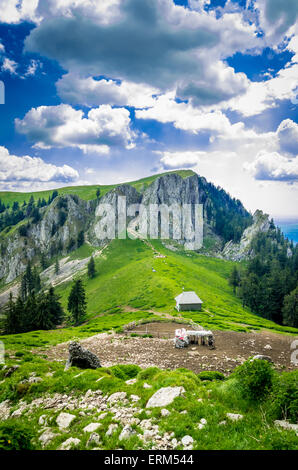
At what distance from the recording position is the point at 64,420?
30.7 feet

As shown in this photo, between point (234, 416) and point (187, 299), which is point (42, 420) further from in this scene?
point (187, 299)

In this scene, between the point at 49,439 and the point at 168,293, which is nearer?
the point at 49,439

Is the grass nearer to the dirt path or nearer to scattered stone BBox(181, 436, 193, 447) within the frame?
scattered stone BBox(181, 436, 193, 447)

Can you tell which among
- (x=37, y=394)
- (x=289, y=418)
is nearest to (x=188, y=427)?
(x=289, y=418)

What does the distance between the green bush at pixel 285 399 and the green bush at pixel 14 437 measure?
28.6 feet

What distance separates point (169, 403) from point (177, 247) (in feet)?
585

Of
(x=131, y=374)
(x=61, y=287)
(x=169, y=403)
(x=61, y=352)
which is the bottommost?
(x=61, y=287)

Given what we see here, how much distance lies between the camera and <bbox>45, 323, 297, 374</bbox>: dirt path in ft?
72.2

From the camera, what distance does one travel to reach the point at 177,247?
18662 cm

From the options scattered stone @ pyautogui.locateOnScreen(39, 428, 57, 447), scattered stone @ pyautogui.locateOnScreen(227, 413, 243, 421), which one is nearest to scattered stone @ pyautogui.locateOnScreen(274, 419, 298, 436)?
scattered stone @ pyautogui.locateOnScreen(227, 413, 243, 421)

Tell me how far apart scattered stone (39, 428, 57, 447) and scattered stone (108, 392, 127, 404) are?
3.01m

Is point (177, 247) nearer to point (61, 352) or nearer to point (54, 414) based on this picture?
point (61, 352)

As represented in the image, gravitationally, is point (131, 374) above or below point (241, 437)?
below

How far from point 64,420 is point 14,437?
340 centimetres
